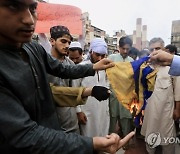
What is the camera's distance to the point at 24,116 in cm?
93

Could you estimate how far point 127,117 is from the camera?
4.01 metres

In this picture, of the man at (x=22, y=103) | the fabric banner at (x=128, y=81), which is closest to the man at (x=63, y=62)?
the fabric banner at (x=128, y=81)

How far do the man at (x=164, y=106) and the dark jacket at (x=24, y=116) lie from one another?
7.70 ft

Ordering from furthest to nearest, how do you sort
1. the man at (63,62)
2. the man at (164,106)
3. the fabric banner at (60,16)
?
the fabric banner at (60,16) → the man at (164,106) → the man at (63,62)

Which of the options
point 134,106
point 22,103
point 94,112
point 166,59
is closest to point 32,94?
point 22,103

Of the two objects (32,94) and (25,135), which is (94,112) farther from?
(25,135)

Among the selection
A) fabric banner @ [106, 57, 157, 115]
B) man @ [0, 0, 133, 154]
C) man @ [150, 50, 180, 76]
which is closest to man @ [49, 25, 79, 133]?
fabric banner @ [106, 57, 157, 115]

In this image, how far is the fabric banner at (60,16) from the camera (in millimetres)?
6633

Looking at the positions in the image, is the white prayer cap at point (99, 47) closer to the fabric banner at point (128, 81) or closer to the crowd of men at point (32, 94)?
the fabric banner at point (128, 81)

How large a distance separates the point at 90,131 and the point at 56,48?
4.41 feet

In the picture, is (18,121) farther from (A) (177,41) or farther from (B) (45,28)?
(A) (177,41)

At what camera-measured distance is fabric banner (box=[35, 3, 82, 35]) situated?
663cm

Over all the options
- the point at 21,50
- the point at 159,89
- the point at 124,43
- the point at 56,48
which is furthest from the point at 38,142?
the point at 124,43

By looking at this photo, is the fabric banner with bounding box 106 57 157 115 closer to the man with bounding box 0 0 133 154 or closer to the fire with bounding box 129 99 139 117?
the fire with bounding box 129 99 139 117
